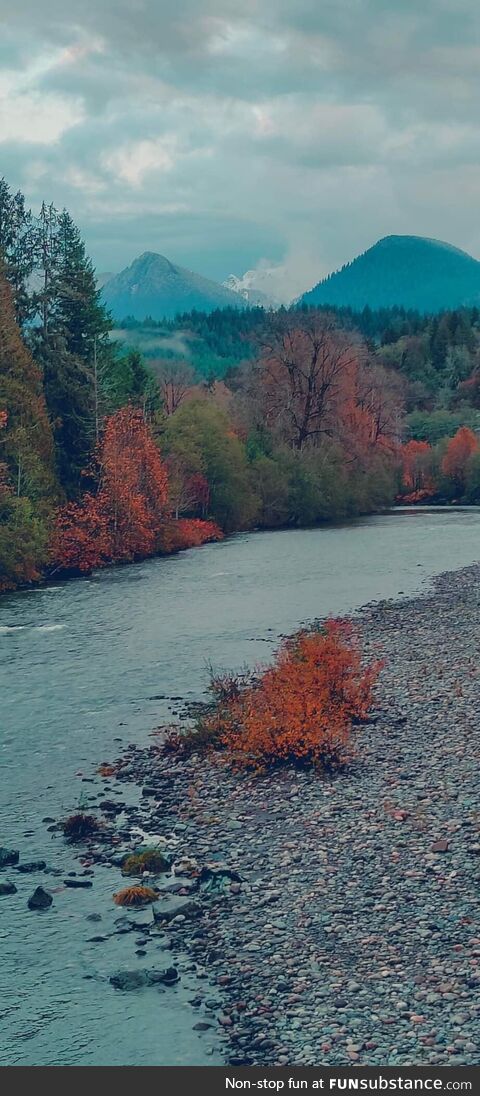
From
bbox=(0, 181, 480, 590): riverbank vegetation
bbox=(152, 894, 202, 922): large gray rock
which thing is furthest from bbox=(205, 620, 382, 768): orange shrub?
bbox=(0, 181, 480, 590): riverbank vegetation

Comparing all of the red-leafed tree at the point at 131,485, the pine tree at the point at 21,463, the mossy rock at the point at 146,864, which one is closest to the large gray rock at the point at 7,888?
the mossy rock at the point at 146,864

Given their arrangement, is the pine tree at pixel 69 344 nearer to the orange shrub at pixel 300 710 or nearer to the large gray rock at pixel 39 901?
the orange shrub at pixel 300 710

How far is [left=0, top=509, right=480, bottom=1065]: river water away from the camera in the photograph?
10.5 meters

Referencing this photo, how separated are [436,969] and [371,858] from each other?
120 inches

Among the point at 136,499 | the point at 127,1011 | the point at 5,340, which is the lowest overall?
the point at 127,1011

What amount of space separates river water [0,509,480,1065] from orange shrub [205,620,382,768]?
2.51m

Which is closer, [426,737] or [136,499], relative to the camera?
[426,737]

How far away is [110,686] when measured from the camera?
83.6 feet

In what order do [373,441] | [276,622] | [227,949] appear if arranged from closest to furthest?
[227,949] < [276,622] < [373,441]

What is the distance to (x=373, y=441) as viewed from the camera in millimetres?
88375
